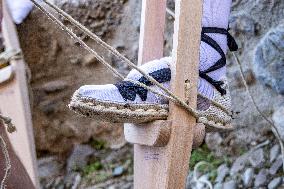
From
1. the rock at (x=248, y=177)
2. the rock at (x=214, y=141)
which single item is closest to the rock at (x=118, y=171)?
the rock at (x=214, y=141)

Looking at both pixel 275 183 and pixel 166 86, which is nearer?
pixel 166 86

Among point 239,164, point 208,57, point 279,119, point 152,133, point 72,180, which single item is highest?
point 208,57

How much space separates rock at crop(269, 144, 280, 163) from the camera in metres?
1.48

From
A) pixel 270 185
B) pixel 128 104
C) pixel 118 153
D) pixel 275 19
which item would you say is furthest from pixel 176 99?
pixel 118 153

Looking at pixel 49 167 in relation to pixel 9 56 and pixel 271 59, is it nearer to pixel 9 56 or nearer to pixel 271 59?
pixel 9 56

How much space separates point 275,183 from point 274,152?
0.34ft

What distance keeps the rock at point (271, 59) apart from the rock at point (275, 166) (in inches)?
6.9

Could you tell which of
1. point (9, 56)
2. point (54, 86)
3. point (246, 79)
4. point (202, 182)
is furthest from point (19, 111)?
point (246, 79)

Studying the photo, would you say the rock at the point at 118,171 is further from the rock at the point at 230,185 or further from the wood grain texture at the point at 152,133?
the wood grain texture at the point at 152,133

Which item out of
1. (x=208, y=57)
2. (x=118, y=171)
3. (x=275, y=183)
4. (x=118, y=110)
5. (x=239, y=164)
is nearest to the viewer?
(x=118, y=110)

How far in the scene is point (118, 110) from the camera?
31.6 inches

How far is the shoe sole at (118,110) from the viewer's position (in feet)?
2.52

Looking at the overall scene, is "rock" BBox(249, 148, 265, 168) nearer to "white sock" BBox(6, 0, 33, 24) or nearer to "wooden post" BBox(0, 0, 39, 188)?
"wooden post" BBox(0, 0, 39, 188)

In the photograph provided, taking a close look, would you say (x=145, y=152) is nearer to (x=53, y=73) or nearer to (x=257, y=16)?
(x=257, y=16)
